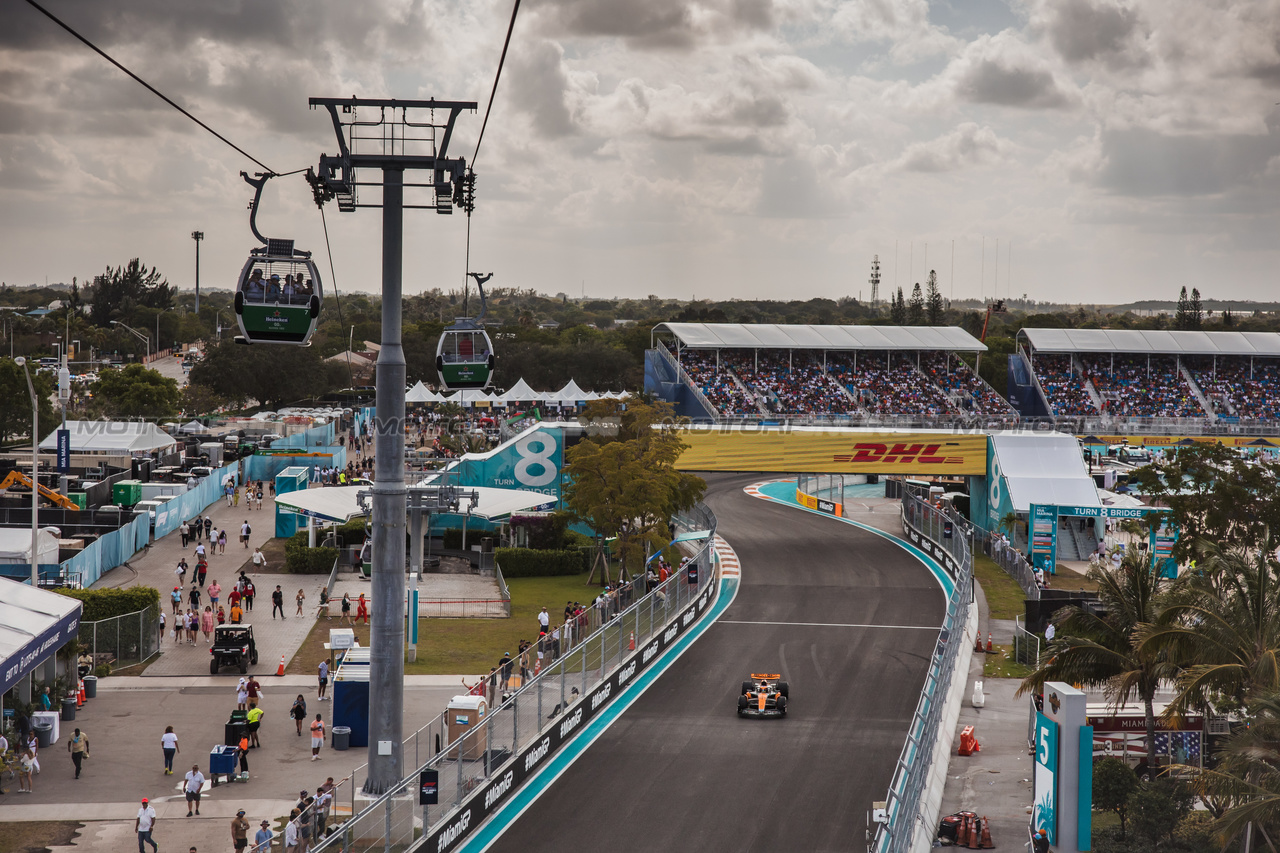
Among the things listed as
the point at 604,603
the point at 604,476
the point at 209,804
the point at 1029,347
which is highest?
→ the point at 1029,347

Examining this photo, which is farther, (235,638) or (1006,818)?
(235,638)

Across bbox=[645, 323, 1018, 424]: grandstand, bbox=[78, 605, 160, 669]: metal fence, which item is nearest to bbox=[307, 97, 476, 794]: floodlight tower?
bbox=[78, 605, 160, 669]: metal fence

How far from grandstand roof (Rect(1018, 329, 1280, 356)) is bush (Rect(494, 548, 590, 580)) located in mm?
46004

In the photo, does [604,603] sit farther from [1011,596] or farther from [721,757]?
[1011,596]

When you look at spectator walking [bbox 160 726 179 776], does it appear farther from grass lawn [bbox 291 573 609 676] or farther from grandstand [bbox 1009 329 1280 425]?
grandstand [bbox 1009 329 1280 425]

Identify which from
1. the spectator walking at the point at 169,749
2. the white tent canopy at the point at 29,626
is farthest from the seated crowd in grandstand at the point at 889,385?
the spectator walking at the point at 169,749

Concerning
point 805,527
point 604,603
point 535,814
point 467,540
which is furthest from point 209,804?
point 805,527

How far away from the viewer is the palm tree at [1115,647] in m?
21.6

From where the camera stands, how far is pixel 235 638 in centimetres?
3183

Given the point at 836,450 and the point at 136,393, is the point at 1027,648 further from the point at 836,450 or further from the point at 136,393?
the point at 136,393

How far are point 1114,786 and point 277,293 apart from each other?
54.2 ft

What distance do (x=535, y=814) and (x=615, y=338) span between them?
141 m

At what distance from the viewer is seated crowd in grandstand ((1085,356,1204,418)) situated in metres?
78.6

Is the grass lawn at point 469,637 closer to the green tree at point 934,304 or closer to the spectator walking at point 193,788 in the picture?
the spectator walking at point 193,788
